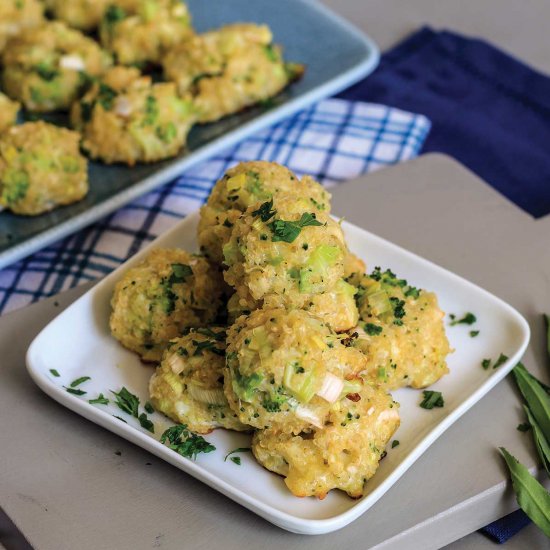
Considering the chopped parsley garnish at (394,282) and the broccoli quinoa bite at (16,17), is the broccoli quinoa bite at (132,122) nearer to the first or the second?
the broccoli quinoa bite at (16,17)

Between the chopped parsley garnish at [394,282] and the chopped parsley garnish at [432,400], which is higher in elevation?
the chopped parsley garnish at [394,282]

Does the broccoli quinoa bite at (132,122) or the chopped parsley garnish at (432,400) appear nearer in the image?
the chopped parsley garnish at (432,400)

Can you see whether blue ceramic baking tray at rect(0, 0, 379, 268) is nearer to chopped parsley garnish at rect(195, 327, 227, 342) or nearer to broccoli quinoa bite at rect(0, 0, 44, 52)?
broccoli quinoa bite at rect(0, 0, 44, 52)

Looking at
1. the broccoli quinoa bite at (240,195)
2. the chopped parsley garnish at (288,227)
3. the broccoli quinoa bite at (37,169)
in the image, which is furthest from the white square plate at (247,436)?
the broccoli quinoa bite at (37,169)

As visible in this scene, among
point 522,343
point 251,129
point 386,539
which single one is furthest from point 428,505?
point 251,129

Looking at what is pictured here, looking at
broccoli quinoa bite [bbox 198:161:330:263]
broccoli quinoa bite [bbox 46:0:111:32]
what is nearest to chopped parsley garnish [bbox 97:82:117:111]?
broccoli quinoa bite [bbox 46:0:111:32]

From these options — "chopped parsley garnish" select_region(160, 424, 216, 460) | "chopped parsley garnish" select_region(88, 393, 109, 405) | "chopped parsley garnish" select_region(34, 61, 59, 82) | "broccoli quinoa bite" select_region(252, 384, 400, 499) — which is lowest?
"chopped parsley garnish" select_region(34, 61, 59, 82)
